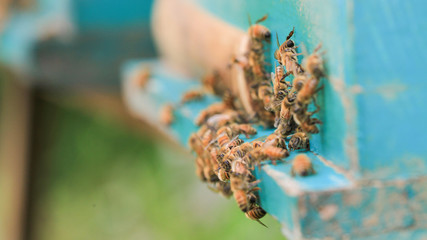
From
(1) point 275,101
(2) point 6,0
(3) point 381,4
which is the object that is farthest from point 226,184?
(2) point 6,0

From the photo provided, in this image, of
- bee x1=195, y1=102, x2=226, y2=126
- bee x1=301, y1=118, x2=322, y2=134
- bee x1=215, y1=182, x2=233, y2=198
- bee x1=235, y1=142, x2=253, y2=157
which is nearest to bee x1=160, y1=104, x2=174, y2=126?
bee x1=195, y1=102, x2=226, y2=126

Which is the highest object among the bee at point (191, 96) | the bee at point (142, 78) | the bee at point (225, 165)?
the bee at point (142, 78)

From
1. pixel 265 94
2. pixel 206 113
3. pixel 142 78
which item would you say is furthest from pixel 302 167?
pixel 142 78

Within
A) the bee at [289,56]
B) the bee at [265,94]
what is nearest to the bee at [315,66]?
the bee at [289,56]

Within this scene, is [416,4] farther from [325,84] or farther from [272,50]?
[272,50]

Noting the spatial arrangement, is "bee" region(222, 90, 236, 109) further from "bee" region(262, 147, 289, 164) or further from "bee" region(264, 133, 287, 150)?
"bee" region(262, 147, 289, 164)

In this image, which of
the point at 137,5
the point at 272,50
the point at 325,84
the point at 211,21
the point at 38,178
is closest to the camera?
the point at 325,84

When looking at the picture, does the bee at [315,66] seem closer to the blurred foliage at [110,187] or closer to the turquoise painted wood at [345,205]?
the turquoise painted wood at [345,205]
